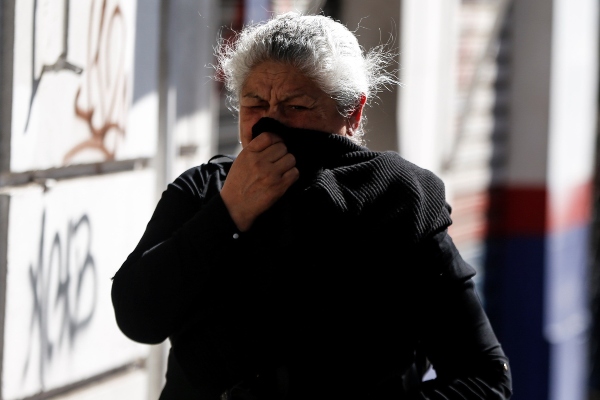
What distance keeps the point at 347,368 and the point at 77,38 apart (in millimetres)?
1646

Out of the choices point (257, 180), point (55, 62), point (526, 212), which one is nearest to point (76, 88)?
point (55, 62)

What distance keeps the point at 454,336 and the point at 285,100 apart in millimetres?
634

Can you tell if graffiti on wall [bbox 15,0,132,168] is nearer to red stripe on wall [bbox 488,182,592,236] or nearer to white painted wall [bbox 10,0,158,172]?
white painted wall [bbox 10,0,158,172]

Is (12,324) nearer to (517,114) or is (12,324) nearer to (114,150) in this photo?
(114,150)

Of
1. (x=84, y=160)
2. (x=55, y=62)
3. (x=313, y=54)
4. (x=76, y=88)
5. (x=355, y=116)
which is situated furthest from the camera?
(x=84, y=160)

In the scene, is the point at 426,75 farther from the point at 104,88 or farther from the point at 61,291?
the point at 61,291

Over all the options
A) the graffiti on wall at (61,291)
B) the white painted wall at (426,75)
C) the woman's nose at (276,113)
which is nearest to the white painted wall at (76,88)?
the graffiti on wall at (61,291)

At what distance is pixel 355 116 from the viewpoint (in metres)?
2.29

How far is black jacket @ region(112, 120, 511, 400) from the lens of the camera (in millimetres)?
2021

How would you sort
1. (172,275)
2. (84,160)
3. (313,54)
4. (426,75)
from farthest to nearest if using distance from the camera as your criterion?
(426,75) < (84,160) < (313,54) < (172,275)

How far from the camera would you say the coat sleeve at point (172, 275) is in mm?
1987

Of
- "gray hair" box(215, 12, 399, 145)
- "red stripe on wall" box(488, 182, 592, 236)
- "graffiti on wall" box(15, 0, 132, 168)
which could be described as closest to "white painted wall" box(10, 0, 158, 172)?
"graffiti on wall" box(15, 0, 132, 168)

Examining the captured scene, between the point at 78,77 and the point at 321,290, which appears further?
the point at 78,77

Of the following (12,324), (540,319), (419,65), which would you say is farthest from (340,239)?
(540,319)
